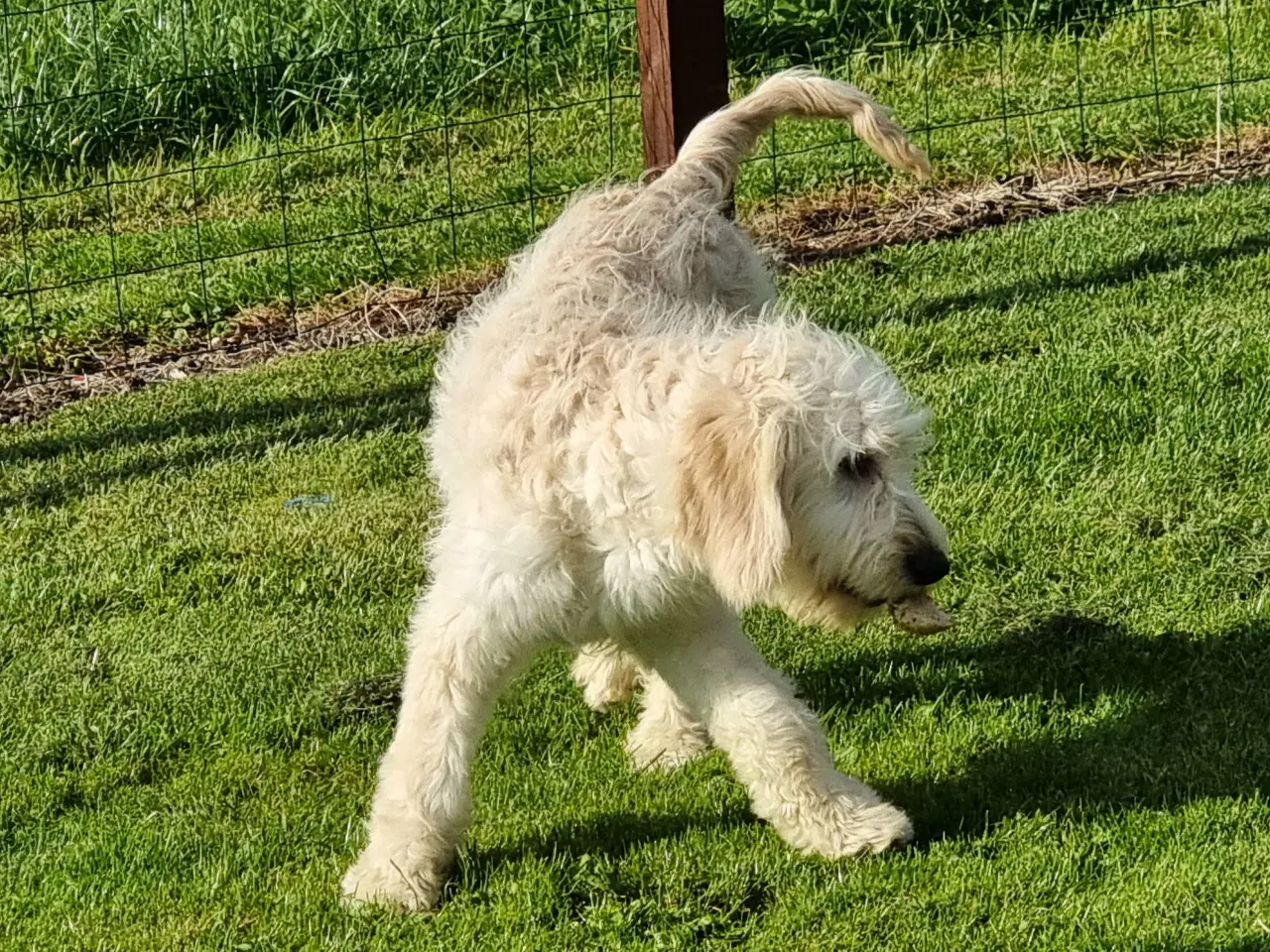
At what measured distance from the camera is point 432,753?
395 centimetres

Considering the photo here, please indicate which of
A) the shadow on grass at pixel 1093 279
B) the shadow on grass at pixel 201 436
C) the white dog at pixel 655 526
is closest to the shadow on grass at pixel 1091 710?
the white dog at pixel 655 526

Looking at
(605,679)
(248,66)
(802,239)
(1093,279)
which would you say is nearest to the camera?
(605,679)

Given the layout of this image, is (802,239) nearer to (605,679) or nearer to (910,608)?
(605,679)

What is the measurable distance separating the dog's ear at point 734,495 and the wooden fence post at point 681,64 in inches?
126

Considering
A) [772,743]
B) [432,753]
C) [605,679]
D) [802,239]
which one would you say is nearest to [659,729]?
[605,679]

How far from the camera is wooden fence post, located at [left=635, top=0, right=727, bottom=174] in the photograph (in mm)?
6680

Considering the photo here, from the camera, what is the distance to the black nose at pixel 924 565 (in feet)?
12.2

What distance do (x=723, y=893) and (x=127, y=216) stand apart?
6.02 meters

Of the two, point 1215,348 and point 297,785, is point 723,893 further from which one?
point 1215,348

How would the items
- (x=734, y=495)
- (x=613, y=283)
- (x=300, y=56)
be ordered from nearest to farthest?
(x=734, y=495) < (x=613, y=283) < (x=300, y=56)

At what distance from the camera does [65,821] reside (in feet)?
14.7

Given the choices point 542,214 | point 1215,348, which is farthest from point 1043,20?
point 1215,348

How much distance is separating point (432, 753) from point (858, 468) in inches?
43.7

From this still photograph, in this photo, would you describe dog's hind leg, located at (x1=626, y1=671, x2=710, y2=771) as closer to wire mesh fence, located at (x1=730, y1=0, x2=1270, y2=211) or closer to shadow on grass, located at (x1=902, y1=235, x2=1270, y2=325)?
shadow on grass, located at (x1=902, y1=235, x2=1270, y2=325)
